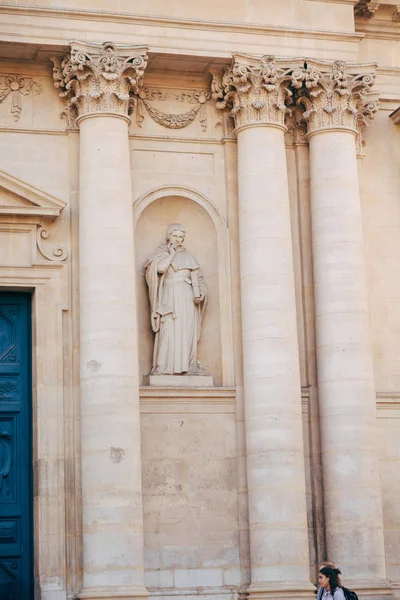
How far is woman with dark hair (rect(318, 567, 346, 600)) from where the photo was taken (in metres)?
16.5

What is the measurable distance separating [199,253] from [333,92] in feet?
10.2

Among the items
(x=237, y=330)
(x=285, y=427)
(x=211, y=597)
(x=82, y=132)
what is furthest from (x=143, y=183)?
(x=211, y=597)

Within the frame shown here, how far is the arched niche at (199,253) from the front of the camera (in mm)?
20562

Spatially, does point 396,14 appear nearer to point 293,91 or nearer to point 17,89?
point 293,91

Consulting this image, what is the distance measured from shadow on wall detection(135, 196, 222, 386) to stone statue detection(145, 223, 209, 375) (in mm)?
164

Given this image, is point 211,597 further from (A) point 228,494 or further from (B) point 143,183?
(B) point 143,183

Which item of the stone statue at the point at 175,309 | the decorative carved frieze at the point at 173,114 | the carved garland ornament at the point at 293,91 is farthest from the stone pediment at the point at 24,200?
the carved garland ornament at the point at 293,91

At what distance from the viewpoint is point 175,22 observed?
67.9ft

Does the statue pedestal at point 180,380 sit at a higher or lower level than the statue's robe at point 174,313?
lower

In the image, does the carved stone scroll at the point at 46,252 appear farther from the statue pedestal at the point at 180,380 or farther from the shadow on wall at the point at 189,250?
the statue pedestal at the point at 180,380

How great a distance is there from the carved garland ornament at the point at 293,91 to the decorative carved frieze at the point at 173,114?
29 cm

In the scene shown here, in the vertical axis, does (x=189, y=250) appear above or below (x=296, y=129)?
below

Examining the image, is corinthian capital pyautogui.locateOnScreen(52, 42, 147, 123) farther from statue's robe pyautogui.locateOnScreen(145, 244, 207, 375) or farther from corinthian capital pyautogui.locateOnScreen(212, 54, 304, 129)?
statue's robe pyautogui.locateOnScreen(145, 244, 207, 375)

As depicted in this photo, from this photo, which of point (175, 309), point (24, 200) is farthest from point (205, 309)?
point (24, 200)
